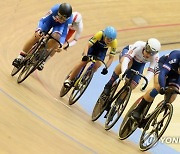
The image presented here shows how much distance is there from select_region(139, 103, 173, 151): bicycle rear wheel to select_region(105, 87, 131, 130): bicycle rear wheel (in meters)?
0.39

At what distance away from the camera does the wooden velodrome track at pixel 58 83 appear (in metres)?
5.39

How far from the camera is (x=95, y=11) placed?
10477 millimetres

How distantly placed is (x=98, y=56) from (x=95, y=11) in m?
3.63

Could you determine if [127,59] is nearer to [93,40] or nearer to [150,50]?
[150,50]

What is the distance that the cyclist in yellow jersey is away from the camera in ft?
21.8

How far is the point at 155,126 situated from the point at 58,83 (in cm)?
213

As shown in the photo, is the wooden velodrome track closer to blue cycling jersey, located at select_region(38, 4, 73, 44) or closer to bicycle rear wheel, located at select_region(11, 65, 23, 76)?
bicycle rear wheel, located at select_region(11, 65, 23, 76)

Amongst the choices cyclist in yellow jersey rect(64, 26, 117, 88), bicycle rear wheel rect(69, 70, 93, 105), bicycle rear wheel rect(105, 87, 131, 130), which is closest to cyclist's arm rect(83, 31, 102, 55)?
cyclist in yellow jersey rect(64, 26, 117, 88)

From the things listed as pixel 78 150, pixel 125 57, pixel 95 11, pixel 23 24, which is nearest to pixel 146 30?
pixel 95 11

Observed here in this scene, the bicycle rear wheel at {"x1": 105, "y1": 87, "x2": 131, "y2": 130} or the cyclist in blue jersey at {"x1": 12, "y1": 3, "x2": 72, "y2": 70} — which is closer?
the bicycle rear wheel at {"x1": 105, "y1": 87, "x2": 131, "y2": 130}

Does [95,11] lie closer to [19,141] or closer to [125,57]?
[125,57]

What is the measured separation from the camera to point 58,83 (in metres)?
7.83

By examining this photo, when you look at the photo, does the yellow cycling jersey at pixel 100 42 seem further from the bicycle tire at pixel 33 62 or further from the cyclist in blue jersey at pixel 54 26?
the bicycle tire at pixel 33 62

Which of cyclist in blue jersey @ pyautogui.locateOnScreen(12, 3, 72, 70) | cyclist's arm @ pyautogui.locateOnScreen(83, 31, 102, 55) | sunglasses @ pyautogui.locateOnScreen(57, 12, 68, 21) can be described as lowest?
cyclist's arm @ pyautogui.locateOnScreen(83, 31, 102, 55)
